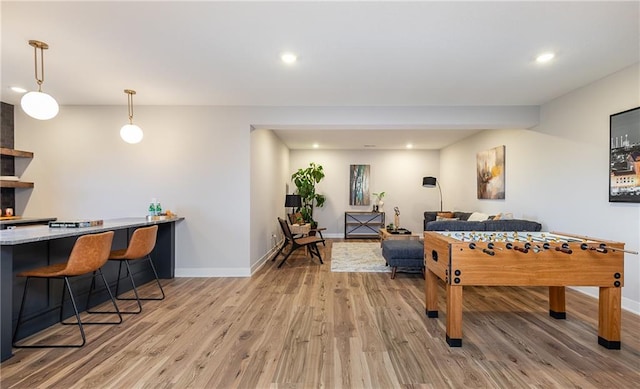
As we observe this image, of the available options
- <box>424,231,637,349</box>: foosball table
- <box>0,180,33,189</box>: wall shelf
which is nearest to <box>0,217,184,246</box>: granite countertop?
<box>0,180,33,189</box>: wall shelf

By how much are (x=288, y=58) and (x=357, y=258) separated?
3895mm

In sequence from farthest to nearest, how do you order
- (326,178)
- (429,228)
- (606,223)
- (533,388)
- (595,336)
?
(326,178) < (429,228) < (606,223) < (595,336) < (533,388)

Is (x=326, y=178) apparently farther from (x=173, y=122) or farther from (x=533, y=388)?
(x=533, y=388)

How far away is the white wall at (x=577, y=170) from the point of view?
3115 millimetres

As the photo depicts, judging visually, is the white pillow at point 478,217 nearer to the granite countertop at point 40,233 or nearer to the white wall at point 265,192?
the white wall at point 265,192

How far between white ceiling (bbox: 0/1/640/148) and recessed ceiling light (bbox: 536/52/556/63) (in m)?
0.07

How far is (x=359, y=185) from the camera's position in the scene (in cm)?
855

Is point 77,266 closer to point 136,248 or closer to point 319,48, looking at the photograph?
point 136,248

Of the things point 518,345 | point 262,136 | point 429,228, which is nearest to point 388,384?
point 518,345

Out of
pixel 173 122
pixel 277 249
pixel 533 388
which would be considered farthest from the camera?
pixel 277 249

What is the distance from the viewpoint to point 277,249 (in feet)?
21.2

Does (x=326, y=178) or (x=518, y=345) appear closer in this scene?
(x=518, y=345)

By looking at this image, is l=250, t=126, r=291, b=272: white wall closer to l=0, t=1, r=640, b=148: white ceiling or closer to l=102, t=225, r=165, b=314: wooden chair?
l=0, t=1, r=640, b=148: white ceiling

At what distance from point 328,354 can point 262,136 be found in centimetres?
384
